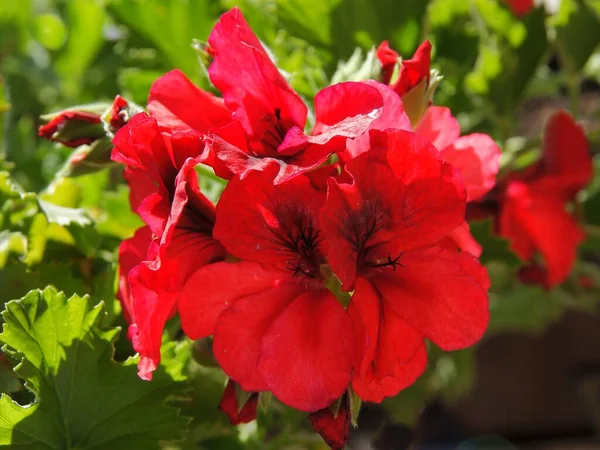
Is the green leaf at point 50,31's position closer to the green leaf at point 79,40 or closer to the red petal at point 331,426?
the green leaf at point 79,40

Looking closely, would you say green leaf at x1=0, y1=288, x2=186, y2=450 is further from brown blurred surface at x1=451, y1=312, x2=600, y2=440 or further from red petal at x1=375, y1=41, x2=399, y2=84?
brown blurred surface at x1=451, y1=312, x2=600, y2=440

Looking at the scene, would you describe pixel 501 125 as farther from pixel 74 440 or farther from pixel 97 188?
pixel 74 440

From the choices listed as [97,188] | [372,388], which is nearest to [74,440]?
[372,388]

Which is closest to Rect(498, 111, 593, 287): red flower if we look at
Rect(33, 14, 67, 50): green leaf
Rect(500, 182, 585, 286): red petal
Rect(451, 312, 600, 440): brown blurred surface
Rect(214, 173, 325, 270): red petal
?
Rect(500, 182, 585, 286): red petal

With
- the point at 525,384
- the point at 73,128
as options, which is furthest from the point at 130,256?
the point at 525,384

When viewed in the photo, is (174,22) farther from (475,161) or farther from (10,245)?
(475,161)

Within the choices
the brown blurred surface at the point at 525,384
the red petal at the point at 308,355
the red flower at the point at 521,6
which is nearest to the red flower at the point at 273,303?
the red petal at the point at 308,355
